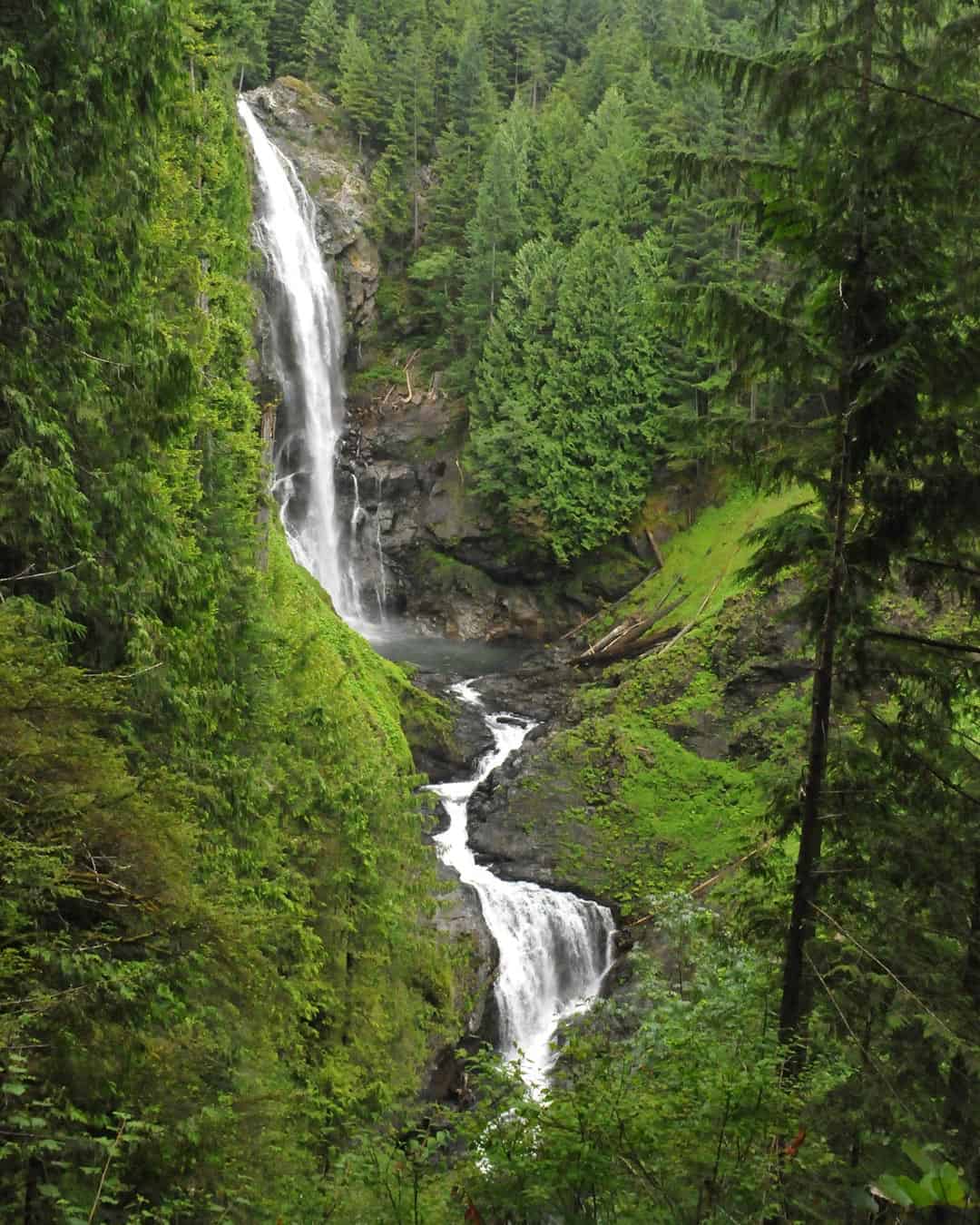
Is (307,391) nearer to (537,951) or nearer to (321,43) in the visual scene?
(321,43)

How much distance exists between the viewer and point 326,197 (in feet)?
138

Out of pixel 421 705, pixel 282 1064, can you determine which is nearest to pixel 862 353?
pixel 282 1064

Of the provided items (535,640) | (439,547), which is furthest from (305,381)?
(535,640)

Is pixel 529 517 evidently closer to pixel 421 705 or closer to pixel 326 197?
pixel 421 705

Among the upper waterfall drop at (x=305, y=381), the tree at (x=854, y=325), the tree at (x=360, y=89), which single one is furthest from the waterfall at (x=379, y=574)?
the tree at (x=854, y=325)

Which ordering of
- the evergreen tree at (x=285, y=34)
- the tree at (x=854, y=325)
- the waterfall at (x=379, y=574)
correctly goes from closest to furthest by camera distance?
the tree at (x=854, y=325) < the waterfall at (x=379, y=574) < the evergreen tree at (x=285, y=34)

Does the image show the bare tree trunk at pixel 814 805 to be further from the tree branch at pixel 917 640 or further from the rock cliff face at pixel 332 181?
the rock cliff face at pixel 332 181

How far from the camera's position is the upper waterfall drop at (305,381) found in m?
35.7

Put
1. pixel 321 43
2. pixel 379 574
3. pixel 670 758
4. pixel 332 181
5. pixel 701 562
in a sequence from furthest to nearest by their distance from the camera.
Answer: pixel 321 43
pixel 332 181
pixel 379 574
pixel 701 562
pixel 670 758

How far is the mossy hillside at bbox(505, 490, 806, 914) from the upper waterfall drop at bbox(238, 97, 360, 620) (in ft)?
43.0

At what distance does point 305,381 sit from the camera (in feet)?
122

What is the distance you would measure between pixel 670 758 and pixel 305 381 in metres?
22.4

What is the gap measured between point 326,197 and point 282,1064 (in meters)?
40.4

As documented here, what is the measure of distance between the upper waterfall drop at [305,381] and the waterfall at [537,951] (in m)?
18.1
